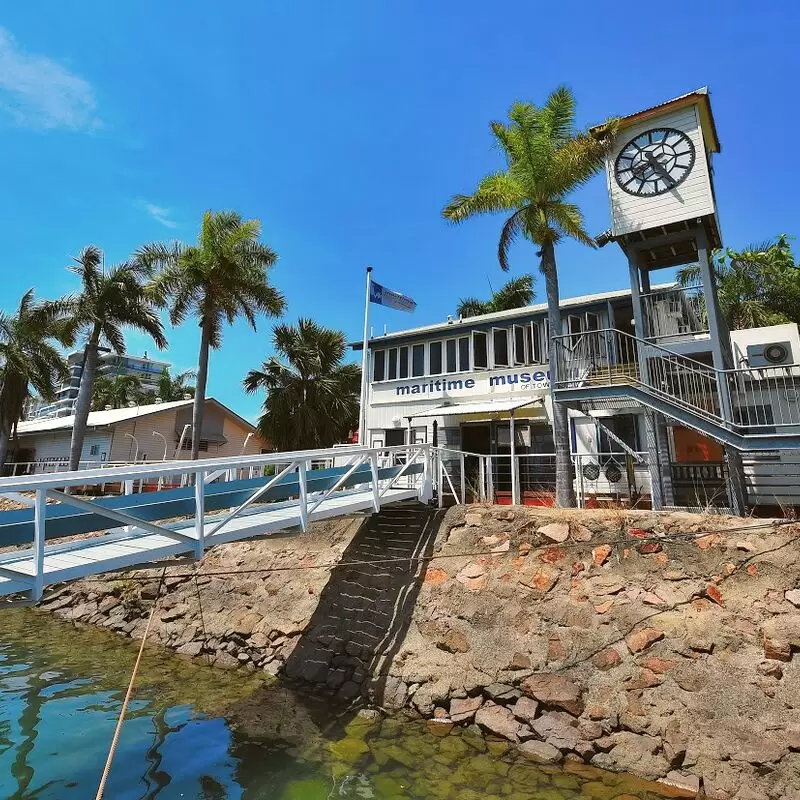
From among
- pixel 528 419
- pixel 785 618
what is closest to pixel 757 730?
pixel 785 618

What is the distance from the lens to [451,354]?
18.0m

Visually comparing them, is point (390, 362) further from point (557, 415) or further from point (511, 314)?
point (557, 415)

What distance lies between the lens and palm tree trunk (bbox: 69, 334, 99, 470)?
69.2ft

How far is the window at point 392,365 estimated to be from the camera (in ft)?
62.9

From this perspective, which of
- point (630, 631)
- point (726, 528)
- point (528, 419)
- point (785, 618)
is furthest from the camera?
point (528, 419)

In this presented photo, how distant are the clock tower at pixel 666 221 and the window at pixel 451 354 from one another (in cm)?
644

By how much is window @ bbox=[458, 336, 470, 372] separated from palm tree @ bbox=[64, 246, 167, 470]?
Answer: 15468 mm

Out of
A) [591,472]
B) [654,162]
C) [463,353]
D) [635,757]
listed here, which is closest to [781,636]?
[635,757]

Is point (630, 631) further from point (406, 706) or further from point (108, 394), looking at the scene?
point (108, 394)

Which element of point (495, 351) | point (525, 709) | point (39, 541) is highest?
point (495, 351)

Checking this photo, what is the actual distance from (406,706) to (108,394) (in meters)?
49.6

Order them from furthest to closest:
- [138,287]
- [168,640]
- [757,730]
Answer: [138,287]
[168,640]
[757,730]

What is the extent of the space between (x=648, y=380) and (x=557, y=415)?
93.6 inches

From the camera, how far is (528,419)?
1572cm
